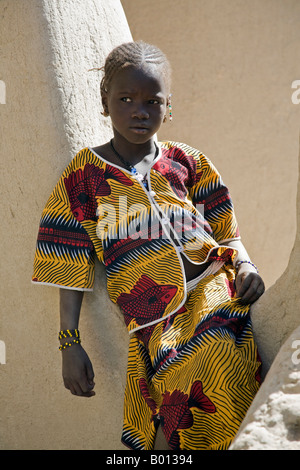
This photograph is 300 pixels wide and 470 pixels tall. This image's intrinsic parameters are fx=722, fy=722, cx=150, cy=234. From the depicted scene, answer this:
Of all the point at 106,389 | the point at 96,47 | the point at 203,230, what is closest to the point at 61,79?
the point at 96,47

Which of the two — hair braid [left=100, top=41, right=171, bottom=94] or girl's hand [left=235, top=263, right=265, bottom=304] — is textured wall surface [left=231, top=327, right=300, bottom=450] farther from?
hair braid [left=100, top=41, right=171, bottom=94]

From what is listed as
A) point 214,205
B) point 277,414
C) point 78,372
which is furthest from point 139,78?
point 277,414

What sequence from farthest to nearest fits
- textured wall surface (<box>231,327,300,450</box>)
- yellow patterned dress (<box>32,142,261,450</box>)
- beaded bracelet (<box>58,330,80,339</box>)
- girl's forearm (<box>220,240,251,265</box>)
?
girl's forearm (<box>220,240,251,265</box>) → beaded bracelet (<box>58,330,80,339</box>) → yellow patterned dress (<box>32,142,261,450</box>) → textured wall surface (<box>231,327,300,450</box>)

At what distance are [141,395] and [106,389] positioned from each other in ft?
0.90

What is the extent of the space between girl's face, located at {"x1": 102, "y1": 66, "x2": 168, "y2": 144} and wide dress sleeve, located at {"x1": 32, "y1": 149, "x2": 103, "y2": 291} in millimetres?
198

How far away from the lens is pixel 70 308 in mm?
2521

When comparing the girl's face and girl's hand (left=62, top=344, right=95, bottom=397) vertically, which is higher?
the girl's face

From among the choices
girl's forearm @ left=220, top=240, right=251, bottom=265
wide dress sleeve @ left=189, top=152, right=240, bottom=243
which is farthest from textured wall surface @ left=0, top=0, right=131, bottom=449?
girl's forearm @ left=220, top=240, right=251, bottom=265

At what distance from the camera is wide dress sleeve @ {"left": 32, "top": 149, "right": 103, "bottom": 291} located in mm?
2561

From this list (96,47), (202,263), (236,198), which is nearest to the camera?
(202,263)

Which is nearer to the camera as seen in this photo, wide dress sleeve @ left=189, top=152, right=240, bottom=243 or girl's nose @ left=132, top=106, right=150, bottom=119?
girl's nose @ left=132, top=106, right=150, bottom=119

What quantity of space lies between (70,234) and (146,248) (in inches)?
11.2

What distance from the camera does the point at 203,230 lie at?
2.63 metres

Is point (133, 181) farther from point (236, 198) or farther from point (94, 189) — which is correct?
point (236, 198)
